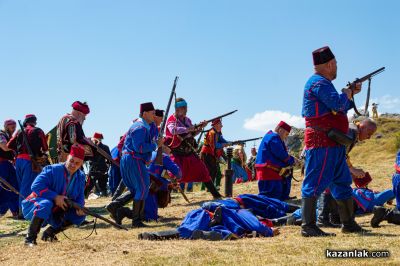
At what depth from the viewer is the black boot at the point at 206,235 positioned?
610 centimetres

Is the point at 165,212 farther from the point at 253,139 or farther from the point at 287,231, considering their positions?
the point at 253,139

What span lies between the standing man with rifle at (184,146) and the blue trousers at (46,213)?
470cm

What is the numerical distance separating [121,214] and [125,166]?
831 millimetres

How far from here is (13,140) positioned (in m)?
10.9

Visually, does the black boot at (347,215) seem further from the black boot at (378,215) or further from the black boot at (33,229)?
the black boot at (33,229)

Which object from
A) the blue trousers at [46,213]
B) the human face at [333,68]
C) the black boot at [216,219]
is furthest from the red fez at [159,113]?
the human face at [333,68]

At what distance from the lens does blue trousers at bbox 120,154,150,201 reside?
8.40 m

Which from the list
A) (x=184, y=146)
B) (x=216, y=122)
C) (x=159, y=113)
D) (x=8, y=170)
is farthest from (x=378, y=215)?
(x=8, y=170)

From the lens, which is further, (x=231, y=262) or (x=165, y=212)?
(x=165, y=212)

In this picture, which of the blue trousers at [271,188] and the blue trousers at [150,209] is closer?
the blue trousers at [150,209]

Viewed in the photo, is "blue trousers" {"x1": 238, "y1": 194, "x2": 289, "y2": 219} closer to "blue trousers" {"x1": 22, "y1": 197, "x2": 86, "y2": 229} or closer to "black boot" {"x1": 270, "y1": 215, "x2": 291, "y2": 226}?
"black boot" {"x1": 270, "y1": 215, "x2": 291, "y2": 226}

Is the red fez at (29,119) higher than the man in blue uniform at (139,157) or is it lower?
higher

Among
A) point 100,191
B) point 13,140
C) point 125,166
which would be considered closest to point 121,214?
point 125,166

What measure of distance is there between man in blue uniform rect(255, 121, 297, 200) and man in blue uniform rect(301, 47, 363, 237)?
3.11m
